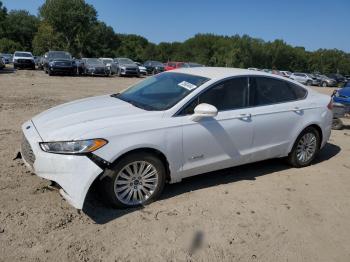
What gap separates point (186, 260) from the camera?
3537mm

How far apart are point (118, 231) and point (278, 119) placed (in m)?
2.98

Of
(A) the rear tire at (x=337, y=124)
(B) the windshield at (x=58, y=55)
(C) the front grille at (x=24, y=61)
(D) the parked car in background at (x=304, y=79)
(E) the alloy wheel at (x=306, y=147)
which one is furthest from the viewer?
(D) the parked car in background at (x=304, y=79)

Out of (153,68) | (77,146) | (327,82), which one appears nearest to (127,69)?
(153,68)

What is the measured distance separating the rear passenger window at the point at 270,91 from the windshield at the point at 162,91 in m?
0.85

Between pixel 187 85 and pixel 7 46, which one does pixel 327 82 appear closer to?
pixel 187 85

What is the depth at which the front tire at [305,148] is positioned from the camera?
610 cm

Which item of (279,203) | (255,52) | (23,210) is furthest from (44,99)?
(255,52)

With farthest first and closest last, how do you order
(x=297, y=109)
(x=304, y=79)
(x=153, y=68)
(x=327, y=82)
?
1. (x=327, y=82)
2. (x=304, y=79)
3. (x=153, y=68)
4. (x=297, y=109)

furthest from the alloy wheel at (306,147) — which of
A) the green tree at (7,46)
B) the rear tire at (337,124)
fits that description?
the green tree at (7,46)

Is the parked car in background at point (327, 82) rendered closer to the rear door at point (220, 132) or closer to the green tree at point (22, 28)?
the rear door at point (220, 132)

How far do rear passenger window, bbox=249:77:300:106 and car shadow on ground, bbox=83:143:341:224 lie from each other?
1.14m

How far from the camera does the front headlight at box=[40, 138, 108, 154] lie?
13.0 feet

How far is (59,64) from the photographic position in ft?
88.0

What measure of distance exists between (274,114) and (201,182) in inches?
58.3
